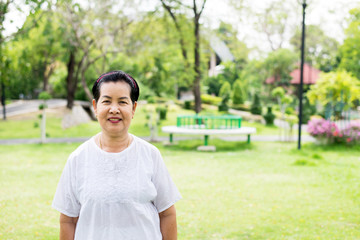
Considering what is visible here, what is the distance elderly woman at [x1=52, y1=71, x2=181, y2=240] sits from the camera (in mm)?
2051

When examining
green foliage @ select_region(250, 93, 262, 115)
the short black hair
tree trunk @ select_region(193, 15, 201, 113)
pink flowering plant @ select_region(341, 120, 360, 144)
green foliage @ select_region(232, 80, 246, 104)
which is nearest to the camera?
the short black hair

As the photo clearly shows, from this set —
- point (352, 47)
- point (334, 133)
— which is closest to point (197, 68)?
point (334, 133)

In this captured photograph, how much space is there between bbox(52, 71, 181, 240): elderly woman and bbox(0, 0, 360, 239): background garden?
3190 millimetres

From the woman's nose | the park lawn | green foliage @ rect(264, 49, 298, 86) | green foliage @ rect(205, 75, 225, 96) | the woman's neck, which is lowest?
the park lawn

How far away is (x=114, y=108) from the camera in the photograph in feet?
6.92

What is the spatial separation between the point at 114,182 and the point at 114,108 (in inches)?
15.3

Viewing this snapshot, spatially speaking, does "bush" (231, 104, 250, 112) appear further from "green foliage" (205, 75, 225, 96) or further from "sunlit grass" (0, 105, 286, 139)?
"green foliage" (205, 75, 225, 96)

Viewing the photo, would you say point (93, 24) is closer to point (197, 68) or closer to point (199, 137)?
point (197, 68)

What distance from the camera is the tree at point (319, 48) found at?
36.4 meters

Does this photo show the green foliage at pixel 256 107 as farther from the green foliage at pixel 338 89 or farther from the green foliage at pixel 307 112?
the green foliage at pixel 338 89

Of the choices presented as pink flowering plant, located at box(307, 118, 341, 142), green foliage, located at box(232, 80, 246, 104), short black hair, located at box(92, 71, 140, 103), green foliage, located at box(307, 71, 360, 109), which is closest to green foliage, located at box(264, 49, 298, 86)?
green foliage, located at box(232, 80, 246, 104)

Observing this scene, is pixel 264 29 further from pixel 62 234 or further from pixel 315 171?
pixel 62 234

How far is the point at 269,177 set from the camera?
8.90 m

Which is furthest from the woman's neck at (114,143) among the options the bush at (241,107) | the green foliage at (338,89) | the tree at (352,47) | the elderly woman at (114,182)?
the bush at (241,107)
